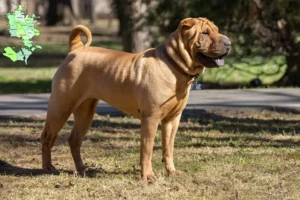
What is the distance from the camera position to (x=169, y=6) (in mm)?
15148

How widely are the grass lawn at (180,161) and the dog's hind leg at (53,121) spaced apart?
0.13 metres

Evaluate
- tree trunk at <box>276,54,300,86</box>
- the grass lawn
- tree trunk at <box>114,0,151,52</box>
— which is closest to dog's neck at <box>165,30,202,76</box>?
the grass lawn

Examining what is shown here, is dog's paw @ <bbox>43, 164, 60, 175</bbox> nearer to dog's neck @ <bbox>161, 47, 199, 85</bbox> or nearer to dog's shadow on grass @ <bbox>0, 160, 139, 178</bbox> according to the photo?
dog's shadow on grass @ <bbox>0, 160, 139, 178</bbox>

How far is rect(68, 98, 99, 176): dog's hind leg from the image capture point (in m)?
7.83

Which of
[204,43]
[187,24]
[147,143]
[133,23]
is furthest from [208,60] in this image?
[133,23]

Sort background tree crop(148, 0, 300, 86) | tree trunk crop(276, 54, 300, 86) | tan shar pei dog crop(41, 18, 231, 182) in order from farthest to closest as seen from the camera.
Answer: tree trunk crop(276, 54, 300, 86) < background tree crop(148, 0, 300, 86) < tan shar pei dog crop(41, 18, 231, 182)

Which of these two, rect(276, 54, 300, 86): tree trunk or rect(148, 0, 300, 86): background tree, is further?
rect(276, 54, 300, 86): tree trunk

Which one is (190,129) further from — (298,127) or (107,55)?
(107,55)

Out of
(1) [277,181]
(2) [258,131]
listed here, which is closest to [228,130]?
(2) [258,131]

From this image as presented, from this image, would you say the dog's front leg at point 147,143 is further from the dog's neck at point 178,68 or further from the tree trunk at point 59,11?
the tree trunk at point 59,11

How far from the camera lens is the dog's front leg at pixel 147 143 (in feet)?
23.1

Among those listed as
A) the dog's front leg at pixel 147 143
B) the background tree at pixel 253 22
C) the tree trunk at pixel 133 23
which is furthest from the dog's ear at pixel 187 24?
the tree trunk at pixel 133 23

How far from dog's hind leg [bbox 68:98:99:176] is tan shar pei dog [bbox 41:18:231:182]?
10 millimetres

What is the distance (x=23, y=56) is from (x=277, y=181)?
Answer: 2388 mm
